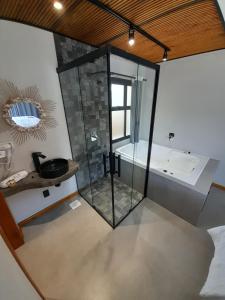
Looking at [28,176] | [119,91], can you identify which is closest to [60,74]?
[119,91]

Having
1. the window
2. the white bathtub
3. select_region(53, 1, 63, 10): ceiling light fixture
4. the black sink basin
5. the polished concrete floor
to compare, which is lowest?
the polished concrete floor

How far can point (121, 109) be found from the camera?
8.41 feet

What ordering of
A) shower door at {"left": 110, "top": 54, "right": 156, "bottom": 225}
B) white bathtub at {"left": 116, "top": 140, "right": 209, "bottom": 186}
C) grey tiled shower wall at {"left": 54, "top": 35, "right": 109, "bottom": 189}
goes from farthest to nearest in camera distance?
shower door at {"left": 110, "top": 54, "right": 156, "bottom": 225}
white bathtub at {"left": 116, "top": 140, "right": 209, "bottom": 186}
grey tiled shower wall at {"left": 54, "top": 35, "right": 109, "bottom": 189}

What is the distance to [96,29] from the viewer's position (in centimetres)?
160

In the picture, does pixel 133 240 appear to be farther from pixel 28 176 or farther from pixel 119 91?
pixel 119 91

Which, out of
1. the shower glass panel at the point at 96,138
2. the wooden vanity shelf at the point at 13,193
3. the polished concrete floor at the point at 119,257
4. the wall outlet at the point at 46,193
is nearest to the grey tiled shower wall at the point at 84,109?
the shower glass panel at the point at 96,138

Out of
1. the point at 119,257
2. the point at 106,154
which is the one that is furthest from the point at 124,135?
the point at 119,257

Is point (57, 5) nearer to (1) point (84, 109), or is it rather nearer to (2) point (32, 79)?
(2) point (32, 79)

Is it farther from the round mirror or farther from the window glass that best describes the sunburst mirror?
the window glass

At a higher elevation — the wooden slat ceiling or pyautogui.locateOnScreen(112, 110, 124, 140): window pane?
the wooden slat ceiling

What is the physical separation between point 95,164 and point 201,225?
73.9 inches

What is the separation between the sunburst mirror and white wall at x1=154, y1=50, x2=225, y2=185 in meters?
2.37

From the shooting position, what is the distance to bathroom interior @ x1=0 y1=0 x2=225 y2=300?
50.9 inches

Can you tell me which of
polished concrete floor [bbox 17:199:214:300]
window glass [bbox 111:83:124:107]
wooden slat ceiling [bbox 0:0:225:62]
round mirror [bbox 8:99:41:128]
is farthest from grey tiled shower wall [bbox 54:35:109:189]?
polished concrete floor [bbox 17:199:214:300]
